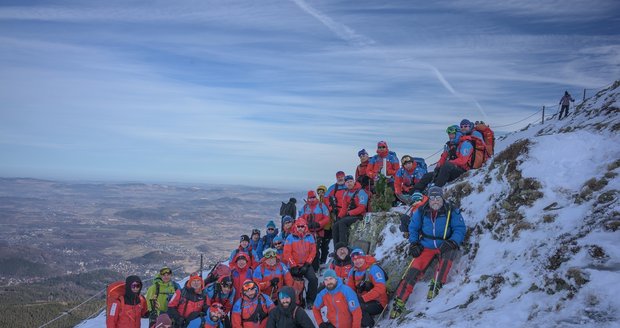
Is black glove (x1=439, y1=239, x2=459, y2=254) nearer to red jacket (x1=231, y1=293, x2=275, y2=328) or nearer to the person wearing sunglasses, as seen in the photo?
red jacket (x1=231, y1=293, x2=275, y2=328)

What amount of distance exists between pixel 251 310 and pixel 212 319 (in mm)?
999

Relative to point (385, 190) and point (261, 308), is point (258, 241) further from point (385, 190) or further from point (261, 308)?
point (261, 308)

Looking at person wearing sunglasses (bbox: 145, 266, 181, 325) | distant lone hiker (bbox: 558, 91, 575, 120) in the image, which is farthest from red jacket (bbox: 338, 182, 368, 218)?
distant lone hiker (bbox: 558, 91, 575, 120)

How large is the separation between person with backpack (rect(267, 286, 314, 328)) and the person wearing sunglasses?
4.17 meters

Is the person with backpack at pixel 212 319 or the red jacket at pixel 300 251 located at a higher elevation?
the red jacket at pixel 300 251

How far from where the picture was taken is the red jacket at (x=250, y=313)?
8.51 meters

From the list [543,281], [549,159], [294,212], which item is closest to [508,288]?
[543,281]

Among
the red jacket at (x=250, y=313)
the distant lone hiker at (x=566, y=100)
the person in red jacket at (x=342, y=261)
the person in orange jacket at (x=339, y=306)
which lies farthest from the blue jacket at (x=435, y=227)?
the distant lone hiker at (x=566, y=100)

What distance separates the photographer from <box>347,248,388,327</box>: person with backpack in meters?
8.55

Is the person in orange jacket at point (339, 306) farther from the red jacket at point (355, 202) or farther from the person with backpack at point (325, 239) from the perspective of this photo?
the person with backpack at point (325, 239)

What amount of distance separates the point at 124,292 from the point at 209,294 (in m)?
2.00

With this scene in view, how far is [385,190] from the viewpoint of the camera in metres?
13.6

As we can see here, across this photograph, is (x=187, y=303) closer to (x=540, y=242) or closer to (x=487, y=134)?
(x=540, y=242)

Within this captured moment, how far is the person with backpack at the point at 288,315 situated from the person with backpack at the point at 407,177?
6208 millimetres
